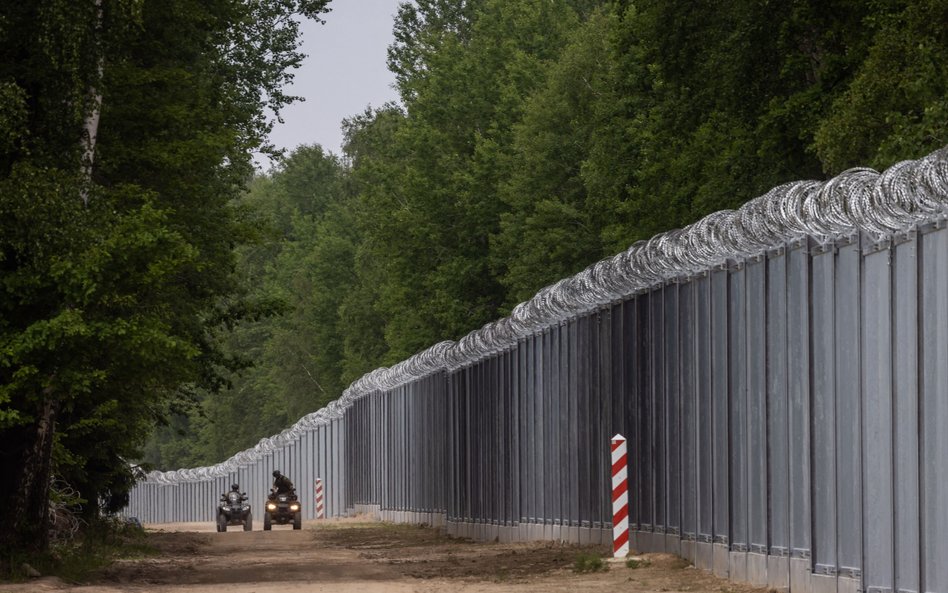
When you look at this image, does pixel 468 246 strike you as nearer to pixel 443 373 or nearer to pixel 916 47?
pixel 443 373

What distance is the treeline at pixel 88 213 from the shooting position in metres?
20.4

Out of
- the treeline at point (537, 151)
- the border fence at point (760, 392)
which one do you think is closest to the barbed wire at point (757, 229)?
the border fence at point (760, 392)

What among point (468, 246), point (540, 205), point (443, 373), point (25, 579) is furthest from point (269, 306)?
point (468, 246)

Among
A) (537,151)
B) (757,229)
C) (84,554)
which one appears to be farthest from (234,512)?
(757,229)

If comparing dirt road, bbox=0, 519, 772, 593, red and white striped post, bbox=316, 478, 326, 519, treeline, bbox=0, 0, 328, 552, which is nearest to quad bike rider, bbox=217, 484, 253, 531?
red and white striped post, bbox=316, 478, 326, 519

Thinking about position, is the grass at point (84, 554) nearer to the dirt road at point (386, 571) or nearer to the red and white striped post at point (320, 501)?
the dirt road at point (386, 571)

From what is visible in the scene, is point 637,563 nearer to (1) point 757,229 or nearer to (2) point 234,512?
(1) point 757,229

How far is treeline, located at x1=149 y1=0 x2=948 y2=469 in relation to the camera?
111 feet

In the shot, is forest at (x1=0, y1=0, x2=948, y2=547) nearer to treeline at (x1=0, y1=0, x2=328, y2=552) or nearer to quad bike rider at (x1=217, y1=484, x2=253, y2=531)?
treeline at (x1=0, y1=0, x2=328, y2=552)

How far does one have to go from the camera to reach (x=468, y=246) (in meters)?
77.1

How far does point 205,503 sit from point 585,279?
66.2m

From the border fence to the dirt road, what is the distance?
2.01 ft

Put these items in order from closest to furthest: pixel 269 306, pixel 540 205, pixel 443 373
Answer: pixel 269 306
pixel 443 373
pixel 540 205

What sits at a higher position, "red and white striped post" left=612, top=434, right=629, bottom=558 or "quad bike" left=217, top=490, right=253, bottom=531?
"red and white striped post" left=612, top=434, right=629, bottom=558
